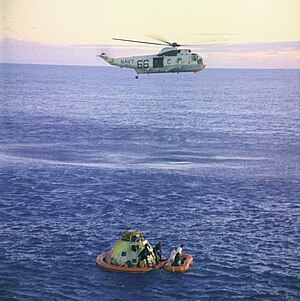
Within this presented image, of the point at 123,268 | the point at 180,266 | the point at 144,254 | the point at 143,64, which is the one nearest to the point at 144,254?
the point at 144,254

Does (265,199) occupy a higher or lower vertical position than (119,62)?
lower

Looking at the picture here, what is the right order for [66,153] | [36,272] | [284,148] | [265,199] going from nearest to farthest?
[36,272] < [265,199] < [66,153] < [284,148]

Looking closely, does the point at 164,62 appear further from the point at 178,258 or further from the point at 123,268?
the point at 123,268

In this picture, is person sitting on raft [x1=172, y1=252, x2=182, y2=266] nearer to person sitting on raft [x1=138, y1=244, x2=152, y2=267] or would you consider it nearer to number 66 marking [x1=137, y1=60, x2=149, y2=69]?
person sitting on raft [x1=138, y1=244, x2=152, y2=267]

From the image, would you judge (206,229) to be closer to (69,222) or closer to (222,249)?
(222,249)

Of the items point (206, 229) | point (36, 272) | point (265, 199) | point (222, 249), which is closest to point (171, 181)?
point (265, 199)

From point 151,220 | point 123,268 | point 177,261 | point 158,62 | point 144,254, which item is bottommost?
point 123,268

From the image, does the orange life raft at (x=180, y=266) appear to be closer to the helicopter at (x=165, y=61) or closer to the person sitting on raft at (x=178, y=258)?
the person sitting on raft at (x=178, y=258)
